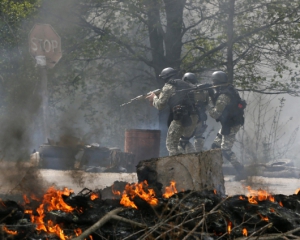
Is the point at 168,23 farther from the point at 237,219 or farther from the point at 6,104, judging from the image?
the point at 237,219

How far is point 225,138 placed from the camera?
40.7 ft

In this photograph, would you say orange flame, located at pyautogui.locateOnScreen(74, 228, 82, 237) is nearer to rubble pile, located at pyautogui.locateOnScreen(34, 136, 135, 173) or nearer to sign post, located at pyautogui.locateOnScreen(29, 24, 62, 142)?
rubble pile, located at pyautogui.locateOnScreen(34, 136, 135, 173)

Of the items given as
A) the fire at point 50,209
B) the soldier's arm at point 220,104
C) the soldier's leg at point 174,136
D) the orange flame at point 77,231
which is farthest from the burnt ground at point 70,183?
the orange flame at point 77,231

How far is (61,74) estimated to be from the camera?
17.8 m

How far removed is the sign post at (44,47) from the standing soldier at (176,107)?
3136 millimetres

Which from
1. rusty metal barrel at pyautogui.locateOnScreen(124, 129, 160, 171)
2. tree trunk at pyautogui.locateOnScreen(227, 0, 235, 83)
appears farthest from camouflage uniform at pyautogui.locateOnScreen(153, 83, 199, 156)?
tree trunk at pyautogui.locateOnScreen(227, 0, 235, 83)

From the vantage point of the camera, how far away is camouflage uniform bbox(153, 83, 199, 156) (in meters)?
11.9

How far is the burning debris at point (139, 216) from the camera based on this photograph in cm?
447

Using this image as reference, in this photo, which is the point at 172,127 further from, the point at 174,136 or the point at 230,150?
the point at 230,150

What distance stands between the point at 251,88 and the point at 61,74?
497 cm

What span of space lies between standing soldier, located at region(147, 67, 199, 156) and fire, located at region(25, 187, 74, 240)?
6711mm

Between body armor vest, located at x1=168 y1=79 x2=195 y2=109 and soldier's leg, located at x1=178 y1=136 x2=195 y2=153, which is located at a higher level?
body armor vest, located at x1=168 y1=79 x2=195 y2=109

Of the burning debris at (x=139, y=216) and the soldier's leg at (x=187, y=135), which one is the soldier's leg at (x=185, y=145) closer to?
the soldier's leg at (x=187, y=135)

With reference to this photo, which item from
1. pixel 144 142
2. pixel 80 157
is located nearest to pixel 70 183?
pixel 80 157
